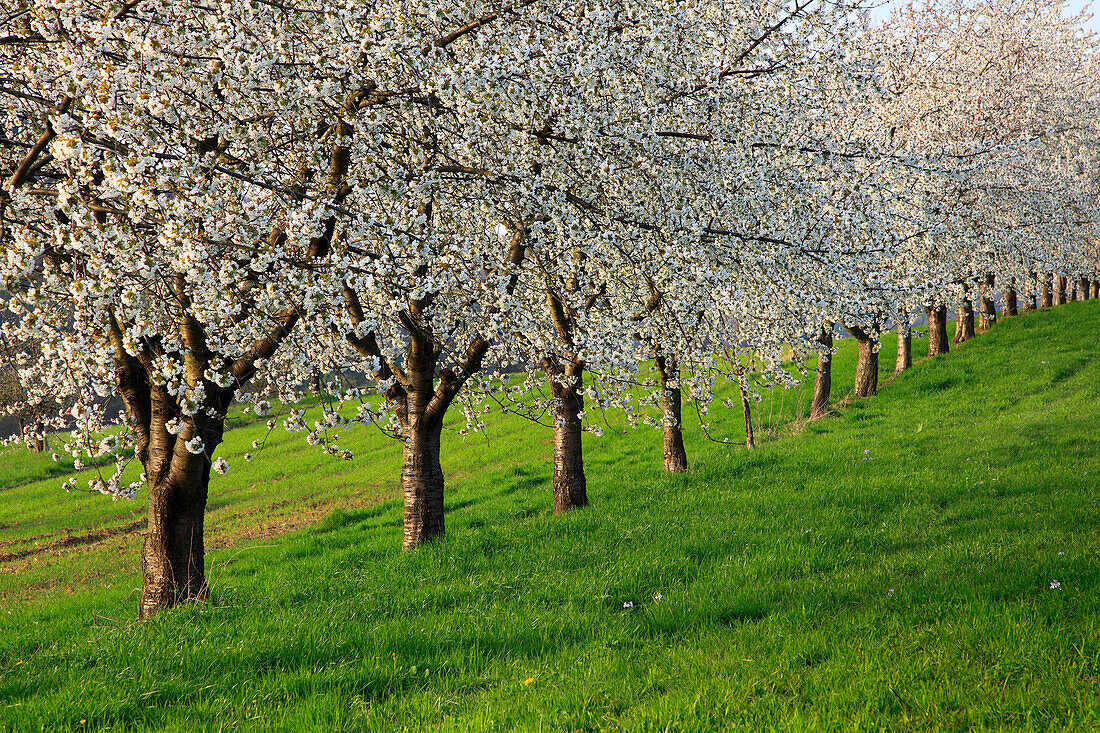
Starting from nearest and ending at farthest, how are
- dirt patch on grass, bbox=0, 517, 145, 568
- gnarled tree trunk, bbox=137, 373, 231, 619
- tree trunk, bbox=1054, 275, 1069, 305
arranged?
gnarled tree trunk, bbox=137, 373, 231, 619 < dirt patch on grass, bbox=0, 517, 145, 568 < tree trunk, bbox=1054, 275, 1069, 305

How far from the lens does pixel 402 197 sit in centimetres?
652

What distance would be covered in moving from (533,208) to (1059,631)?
221 inches

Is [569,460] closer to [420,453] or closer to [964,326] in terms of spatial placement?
[420,453]

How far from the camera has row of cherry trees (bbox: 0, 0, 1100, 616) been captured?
5711 millimetres

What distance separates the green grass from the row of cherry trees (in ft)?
6.91

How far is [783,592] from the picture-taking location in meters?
7.33

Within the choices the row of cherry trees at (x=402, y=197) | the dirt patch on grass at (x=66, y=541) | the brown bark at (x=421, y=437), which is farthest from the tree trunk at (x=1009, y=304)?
the dirt patch on grass at (x=66, y=541)

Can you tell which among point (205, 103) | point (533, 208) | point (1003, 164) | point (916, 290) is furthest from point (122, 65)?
point (1003, 164)

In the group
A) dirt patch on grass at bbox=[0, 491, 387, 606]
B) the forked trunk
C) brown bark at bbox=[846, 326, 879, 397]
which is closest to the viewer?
the forked trunk

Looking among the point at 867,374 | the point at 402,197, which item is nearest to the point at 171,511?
the point at 402,197

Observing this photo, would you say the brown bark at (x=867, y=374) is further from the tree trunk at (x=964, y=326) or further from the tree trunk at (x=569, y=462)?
the tree trunk at (x=569, y=462)

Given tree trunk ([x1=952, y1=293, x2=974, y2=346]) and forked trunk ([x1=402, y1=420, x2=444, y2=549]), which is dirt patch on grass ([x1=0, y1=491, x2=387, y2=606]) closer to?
forked trunk ([x1=402, y1=420, x2=444, y2=549])

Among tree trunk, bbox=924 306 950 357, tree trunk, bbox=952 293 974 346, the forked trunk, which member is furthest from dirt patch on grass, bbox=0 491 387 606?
tree trunk, bbox=952 293 974 346

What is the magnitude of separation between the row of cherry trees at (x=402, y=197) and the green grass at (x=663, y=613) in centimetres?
210
